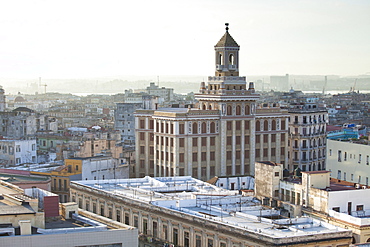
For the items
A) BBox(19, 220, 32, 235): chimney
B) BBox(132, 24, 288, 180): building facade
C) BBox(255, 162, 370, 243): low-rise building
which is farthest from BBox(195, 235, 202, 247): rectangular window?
BBox(132, 24, 288, 180): building facade

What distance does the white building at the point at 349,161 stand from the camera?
89.5m

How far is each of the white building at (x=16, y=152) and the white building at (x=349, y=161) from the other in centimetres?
4264

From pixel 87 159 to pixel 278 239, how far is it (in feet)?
145

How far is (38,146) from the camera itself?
5108 inches

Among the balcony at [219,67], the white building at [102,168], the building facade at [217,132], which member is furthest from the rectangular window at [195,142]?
the balcony at [219,67]

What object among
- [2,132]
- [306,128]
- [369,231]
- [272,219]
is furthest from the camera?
[2,132]

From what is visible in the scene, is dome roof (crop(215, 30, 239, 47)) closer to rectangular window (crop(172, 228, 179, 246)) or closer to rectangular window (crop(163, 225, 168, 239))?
rectangular window (crop(163, 225, 168, 239))

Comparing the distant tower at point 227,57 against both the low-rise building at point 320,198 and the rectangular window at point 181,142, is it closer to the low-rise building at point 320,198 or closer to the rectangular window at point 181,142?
the rectangular window at point 181,142

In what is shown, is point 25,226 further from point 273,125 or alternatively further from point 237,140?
point 273,125

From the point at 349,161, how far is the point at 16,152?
151ft

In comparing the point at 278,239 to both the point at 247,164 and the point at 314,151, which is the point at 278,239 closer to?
the point at 247,164

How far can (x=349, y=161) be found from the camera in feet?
301

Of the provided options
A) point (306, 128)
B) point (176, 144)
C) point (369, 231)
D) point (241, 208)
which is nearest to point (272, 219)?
point (241, 208)

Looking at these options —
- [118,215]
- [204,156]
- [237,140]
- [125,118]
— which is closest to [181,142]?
[204,156]
